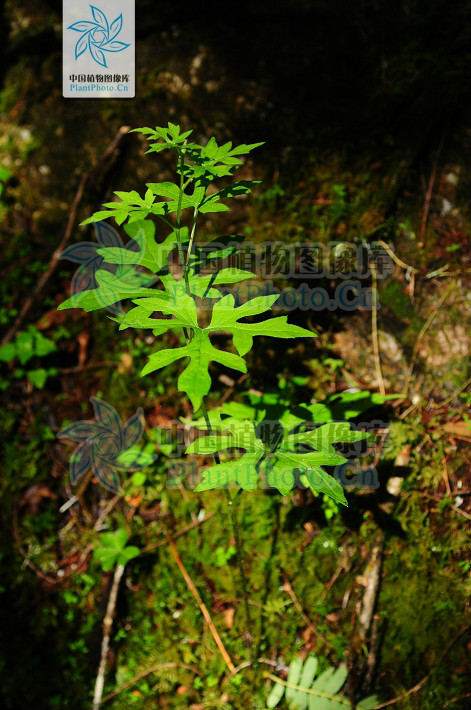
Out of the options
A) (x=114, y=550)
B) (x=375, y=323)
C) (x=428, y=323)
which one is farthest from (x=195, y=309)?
(x=114, y=550)

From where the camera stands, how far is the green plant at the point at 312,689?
2.33 meters

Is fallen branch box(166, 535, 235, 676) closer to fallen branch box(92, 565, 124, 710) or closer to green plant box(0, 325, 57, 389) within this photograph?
fallen branch box(92, 565, 124, 710)

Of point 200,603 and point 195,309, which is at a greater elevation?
point 195,309

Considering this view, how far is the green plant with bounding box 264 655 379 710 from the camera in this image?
233 centimetres

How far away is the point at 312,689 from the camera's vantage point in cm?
237

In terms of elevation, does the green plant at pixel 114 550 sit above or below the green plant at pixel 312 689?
above

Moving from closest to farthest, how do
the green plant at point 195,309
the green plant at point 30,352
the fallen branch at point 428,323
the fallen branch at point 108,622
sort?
the green plant at point 195,309 → the fallen branch at point 428,323 → the fallen branch at point 108,622 → the green plant at point 30,352

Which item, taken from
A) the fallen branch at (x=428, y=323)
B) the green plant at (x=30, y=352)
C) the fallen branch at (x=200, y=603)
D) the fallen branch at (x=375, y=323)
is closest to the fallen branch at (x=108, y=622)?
the fallen branch at (x=200, y=603)

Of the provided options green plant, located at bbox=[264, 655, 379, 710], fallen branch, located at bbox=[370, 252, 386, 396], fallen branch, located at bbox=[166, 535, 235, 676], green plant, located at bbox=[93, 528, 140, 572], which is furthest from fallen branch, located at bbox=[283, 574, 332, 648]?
fallen branch, located at bbox=[370, 252, 386, 396]

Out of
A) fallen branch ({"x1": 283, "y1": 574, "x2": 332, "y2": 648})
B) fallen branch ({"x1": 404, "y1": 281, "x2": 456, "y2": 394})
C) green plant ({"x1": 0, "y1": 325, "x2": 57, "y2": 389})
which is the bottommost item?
fallen branch ({"x1": 283, "y1": 574, "x2": 332, "y2": 648})

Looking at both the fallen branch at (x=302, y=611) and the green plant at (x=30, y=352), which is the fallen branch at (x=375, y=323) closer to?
the fallen branch at (x=302, y=611)

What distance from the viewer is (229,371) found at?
2932 millimetres

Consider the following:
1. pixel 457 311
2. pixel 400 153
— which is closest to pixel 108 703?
pixel 457 311

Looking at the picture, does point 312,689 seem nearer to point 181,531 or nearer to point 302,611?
point 302,611
